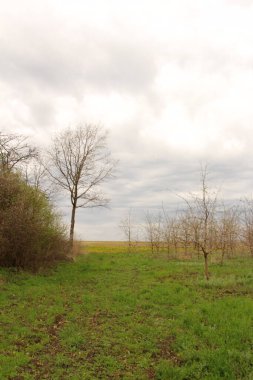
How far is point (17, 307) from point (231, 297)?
698cm

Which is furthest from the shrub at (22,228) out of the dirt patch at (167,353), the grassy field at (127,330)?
the dirt patch at (167,353)

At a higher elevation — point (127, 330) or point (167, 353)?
point (127, 330)

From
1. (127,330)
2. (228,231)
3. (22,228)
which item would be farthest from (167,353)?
(228,231)

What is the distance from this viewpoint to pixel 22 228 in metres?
16.0

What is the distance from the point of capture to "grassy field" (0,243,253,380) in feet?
22.8

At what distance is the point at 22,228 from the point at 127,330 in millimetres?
8497

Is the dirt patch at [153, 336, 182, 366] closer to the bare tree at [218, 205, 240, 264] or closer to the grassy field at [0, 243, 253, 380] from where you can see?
the grassy field at [0, 243, 253, 380]

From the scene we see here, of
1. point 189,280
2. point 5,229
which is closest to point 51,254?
point 5,229

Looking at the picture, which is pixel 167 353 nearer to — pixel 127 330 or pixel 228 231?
pixel 127 330

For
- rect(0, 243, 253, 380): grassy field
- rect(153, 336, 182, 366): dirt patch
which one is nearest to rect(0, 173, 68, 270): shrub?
rect(0, 243, 253, 380): grassy field

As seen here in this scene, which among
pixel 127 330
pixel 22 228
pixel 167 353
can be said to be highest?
pixel 22 228

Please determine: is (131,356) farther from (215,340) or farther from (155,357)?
(215,340)

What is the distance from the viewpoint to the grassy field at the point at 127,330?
695 centimetres

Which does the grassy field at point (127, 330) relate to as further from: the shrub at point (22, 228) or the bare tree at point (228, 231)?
the bare tree at point (228, 231)
